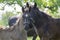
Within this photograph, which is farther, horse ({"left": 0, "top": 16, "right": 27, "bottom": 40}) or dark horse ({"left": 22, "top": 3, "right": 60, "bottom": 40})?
horse ({"left": 0, "top": 16, "right": 27, "bottom": 40})

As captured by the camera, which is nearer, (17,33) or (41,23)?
(41,23)

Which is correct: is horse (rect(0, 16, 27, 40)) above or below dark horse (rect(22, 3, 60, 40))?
below

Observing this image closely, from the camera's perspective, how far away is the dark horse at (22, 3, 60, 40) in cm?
899

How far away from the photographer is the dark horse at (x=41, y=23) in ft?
29.5

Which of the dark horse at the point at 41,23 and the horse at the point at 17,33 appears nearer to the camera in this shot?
the dark horse at the point at 41,23

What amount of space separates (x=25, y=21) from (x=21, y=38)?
2.81ft

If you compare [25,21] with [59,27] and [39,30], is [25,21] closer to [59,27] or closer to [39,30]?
[39,30]

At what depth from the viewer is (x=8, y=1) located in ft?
49.6

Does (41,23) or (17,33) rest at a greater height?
(41,23)

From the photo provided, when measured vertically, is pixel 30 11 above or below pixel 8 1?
above

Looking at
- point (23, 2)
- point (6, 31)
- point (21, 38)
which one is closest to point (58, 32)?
point (21, 38)

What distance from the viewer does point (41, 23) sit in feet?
30.6

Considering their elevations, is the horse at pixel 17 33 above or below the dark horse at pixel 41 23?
below

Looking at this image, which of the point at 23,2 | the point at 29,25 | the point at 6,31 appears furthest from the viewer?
the point at 23,2
